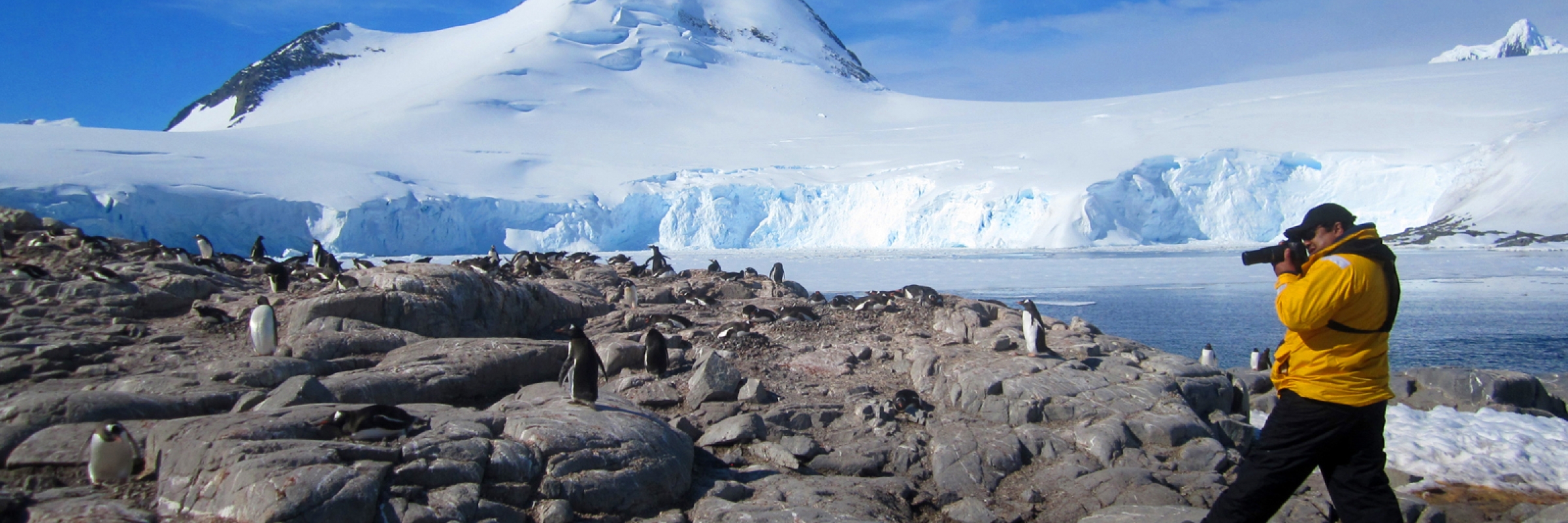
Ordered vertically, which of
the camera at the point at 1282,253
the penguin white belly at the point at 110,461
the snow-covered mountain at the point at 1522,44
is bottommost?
the penguin white belly at the point at 110,461

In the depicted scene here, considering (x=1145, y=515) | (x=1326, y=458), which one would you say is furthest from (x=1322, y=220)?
(x=1145, y=515)

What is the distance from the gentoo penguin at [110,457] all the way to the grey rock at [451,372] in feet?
3.42

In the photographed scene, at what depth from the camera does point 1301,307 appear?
231 cm

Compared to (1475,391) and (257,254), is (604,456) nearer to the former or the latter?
(1475,391)

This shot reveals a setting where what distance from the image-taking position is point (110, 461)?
3260 millimetres

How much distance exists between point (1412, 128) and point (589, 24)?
54.6m

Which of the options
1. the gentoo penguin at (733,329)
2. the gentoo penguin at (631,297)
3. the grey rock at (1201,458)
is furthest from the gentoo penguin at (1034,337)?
the gentoo penguin at (631,297)

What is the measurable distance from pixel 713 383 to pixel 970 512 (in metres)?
1.94

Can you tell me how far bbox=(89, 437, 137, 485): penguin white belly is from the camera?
3232mm

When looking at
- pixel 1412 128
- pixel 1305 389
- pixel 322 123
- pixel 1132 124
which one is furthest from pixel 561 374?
pixel 322 123

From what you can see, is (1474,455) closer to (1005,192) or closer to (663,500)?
(663,500)

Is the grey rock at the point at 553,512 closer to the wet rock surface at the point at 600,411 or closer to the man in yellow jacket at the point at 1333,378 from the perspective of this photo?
the wet rock surface at the point at 600,411

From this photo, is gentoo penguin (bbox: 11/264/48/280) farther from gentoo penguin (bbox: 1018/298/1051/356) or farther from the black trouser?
the black trouser

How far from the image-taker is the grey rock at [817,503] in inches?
137
